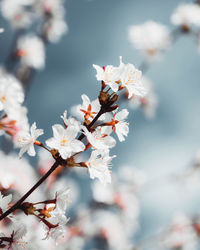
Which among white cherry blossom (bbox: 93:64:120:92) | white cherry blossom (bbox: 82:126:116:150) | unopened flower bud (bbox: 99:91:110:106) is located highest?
white cherry blossom (bbox: 93:64:120:92)

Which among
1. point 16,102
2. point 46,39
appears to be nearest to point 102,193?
point 46,39

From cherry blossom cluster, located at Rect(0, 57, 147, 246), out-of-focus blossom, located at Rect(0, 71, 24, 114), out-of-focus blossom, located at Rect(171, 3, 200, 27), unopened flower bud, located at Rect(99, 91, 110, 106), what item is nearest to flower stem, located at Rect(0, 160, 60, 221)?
cherry blossom cluster, located at Rect(0, 57, 147, 246)

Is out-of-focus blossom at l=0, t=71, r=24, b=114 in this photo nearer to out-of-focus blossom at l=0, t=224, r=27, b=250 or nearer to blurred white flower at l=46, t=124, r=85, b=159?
blurred white flower at l=46, t=124, r=85, b=159

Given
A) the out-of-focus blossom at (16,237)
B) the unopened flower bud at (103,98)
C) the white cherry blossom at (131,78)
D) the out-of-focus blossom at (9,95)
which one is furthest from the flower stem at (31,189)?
the out-of-focus blossom at (9,95)

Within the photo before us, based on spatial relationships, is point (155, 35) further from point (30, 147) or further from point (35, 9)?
point (30, 147)

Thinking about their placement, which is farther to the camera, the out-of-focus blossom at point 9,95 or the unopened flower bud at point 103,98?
the out-of-focus blossom at point 9,95

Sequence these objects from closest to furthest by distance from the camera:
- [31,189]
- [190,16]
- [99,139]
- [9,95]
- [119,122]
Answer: [31,189], [99,139], [119,122], [9,95], [190,16]

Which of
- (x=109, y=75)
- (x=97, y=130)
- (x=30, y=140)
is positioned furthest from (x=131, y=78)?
(x=30, y=140)

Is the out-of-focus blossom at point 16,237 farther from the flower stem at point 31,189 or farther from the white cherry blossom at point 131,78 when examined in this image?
the white cherry blossom at point 131,78

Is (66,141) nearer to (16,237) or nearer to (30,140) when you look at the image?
(30,140)
